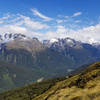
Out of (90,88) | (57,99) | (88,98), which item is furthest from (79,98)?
(57,99)

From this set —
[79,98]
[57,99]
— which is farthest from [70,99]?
[57,99]

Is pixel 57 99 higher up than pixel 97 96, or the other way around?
pixel 97 96

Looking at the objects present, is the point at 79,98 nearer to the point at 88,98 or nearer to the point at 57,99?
the point at 88,98

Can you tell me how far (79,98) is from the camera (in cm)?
6800

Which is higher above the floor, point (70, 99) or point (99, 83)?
point (99, 83)

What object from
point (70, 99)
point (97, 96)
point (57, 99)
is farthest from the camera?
point (57, 99)

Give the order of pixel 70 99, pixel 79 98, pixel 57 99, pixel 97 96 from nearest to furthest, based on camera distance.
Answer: pixel 97 96
pixel 79 98
pixel 70 99
pixel 57 99

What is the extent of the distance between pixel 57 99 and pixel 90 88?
1709 cm

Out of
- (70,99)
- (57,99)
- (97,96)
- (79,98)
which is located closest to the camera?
(97,96)

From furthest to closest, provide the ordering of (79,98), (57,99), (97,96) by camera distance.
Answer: (57,99)
(79,98)
(97,96)

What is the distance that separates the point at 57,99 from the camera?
8162 centimetres

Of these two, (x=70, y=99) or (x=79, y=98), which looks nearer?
(x=79, y=98)

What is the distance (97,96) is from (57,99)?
24.4m

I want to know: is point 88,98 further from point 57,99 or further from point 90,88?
point 57,99
